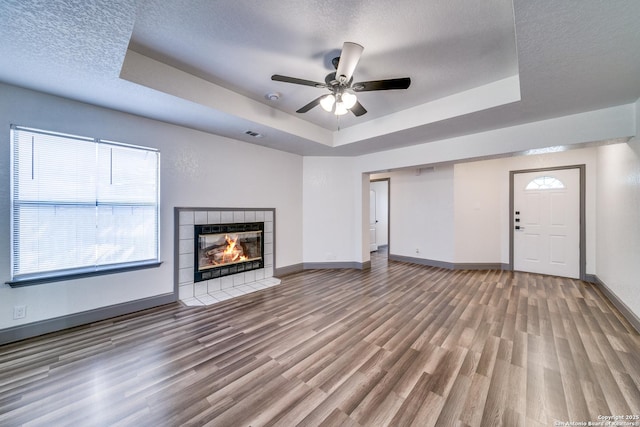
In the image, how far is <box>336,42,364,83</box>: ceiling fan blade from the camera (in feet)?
5.99

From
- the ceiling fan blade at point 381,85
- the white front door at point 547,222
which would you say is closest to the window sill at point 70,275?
the ceiling fan blade at point 381,85

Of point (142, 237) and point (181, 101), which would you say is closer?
point (181, 101)

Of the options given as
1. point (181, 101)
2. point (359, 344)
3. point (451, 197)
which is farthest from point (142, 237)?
point (451, 197)

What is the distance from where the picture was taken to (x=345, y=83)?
226 cm

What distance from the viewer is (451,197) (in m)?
5.23

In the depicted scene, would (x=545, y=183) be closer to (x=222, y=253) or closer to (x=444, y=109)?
(x=444, y=109)

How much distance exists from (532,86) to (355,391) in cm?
311

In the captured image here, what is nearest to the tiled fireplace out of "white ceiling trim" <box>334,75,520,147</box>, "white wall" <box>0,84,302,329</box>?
"white wall" <box>0,84,302,329</box>

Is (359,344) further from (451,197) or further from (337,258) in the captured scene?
(451,197)

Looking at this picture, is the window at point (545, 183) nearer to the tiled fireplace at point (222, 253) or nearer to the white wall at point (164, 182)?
the white wall at point (164, 182)

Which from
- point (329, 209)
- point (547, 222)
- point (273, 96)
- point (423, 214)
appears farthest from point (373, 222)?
point (273, 96)

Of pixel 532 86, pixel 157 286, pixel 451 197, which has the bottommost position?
pixel 157 286

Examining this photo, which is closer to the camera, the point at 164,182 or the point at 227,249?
the point at 164,182

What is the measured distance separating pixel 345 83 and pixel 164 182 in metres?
2.77
